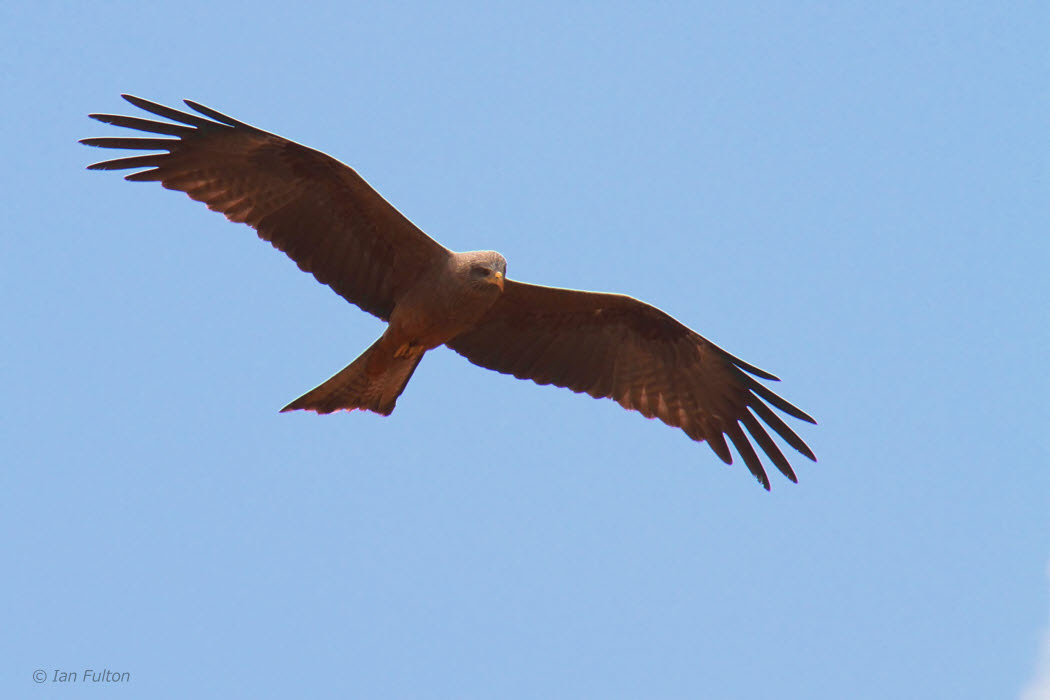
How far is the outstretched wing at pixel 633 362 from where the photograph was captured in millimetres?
10242

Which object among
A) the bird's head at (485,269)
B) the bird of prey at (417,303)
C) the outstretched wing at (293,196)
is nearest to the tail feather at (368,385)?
the bird of prey at (417,303)

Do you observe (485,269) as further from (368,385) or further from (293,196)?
(293,196)

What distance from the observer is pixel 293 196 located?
9695 mm

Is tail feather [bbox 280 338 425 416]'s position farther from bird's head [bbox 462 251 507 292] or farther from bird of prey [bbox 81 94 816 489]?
bird's head [bbox 462 251 507 292]

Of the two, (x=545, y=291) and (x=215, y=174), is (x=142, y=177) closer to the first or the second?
(x=215, y=174)

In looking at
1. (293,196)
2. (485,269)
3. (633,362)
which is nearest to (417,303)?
(485,269)

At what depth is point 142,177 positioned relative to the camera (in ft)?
31.2

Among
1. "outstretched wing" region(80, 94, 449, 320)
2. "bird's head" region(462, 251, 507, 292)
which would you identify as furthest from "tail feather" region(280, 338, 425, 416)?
"bird's head" region(462, 251, 507, 292)

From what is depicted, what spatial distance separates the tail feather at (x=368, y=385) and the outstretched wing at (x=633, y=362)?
58 centimetres

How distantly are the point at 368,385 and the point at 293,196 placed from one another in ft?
4.86

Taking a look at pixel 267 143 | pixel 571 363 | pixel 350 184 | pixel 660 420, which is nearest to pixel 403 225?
pixel 350 184

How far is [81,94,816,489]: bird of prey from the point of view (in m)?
9.50

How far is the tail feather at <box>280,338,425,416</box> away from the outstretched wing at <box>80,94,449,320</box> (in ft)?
1.31

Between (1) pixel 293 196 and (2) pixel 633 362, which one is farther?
(2) pixel 633 362
